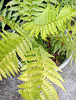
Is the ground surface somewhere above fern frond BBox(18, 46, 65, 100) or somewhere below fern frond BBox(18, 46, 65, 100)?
below

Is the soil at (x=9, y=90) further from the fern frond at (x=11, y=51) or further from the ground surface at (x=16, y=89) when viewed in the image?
the fern frond at (x=11, y=51)

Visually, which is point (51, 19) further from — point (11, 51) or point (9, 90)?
point (9, 90)

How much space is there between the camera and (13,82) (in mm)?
1221

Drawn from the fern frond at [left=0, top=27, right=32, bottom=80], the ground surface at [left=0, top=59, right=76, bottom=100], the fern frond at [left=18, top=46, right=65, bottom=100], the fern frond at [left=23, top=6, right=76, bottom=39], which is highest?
the fern frond at [left=23, top=6, right=76, bottom=39]

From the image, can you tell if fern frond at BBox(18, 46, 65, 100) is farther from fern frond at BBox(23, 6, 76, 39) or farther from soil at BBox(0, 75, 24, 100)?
soil at BBox(0, 75, 24, 100)

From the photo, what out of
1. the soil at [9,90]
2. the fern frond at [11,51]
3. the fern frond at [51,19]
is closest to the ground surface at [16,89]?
the soil at [9,90]

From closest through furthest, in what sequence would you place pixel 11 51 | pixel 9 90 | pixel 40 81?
pixel 40 81
pixel 11 51
pixel 9 90

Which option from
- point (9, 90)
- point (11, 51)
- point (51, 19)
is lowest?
point (9, 90)

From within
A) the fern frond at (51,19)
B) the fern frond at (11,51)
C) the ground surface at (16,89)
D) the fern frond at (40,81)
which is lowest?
the ground surface at (16,89)

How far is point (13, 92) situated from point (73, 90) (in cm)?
66

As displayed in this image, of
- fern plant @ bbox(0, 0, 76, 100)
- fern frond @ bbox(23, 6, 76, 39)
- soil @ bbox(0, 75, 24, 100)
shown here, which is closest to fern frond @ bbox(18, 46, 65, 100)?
fern plant @ bbox(0, 0, 76, 100)

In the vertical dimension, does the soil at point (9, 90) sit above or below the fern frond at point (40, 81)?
below

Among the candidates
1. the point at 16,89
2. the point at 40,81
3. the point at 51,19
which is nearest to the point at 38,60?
the point at 40,81

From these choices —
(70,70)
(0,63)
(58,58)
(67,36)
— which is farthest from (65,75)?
(0,63)
